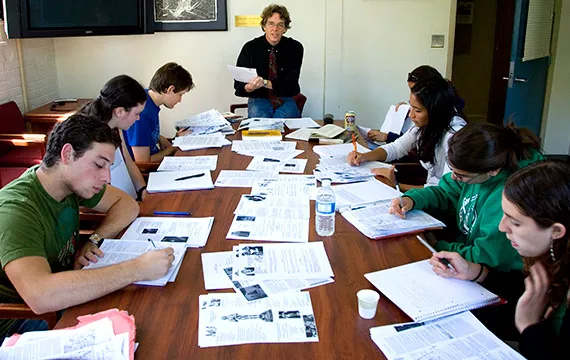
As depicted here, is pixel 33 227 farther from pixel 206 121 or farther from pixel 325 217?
pixel 206 121

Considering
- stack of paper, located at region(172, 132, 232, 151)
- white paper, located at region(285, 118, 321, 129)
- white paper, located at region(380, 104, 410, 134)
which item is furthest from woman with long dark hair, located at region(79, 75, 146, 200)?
white paper, located at region(380, 104, 410, 134)

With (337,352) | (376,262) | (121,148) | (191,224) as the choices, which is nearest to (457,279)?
(376,262)

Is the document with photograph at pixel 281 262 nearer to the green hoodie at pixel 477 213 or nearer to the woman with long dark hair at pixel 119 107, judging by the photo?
the green hoodie at pixel 477 213

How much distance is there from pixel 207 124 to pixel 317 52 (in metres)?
1.82

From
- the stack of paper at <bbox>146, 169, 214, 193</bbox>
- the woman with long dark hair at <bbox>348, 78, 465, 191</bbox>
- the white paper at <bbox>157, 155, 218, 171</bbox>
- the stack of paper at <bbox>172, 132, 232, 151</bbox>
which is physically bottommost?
the stack of paper at <bbox>146, 169, 214, 193</bbox>

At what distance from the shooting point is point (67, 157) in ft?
5.18

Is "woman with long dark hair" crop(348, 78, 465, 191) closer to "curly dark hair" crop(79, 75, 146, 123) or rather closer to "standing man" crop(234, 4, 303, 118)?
"curly dark hair" crop(79, 75, 146, 123)

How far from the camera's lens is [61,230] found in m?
1.66

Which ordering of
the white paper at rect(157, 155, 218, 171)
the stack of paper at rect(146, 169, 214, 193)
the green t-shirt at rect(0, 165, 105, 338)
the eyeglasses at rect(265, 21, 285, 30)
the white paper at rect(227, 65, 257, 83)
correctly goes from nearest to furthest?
the green t-shirt at rect(0, 165, 105, 338)
the stack of paper at rect(146, 169, 214, 193)
the white paper at rect(157, 155, 218, 171)
the white paper at rect(227, 65, 257, 83)
the eyeglasses at rect(265, 21, 285, 30)

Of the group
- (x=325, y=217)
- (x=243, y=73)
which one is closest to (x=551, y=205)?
(x=325, y=217)

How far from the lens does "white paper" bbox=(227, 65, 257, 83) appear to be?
11.3 ft

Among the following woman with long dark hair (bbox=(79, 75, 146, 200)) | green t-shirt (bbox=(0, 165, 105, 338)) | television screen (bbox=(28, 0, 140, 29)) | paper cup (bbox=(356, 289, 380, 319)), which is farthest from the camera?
television screen (bbox=(28, 0, 140, 29))

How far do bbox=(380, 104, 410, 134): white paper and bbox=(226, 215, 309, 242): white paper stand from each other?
1.73 meters

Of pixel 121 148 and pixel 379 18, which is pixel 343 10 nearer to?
pixel 379 18
